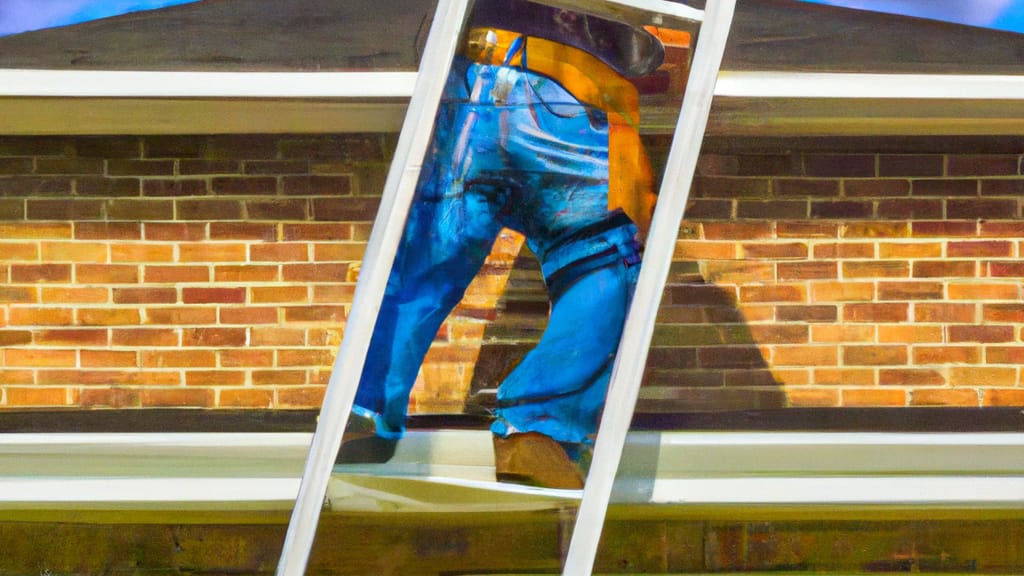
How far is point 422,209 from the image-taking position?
4.85 ft

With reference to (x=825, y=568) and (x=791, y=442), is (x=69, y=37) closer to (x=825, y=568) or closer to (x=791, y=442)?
(x=791, y=442)

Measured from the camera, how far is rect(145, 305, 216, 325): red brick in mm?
1813

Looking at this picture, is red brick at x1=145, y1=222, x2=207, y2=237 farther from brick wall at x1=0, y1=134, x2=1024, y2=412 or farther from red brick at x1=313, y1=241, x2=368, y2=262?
red brick at x1=313, y1=241, x2=368, y2=262

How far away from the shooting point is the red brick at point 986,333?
186 centimetres

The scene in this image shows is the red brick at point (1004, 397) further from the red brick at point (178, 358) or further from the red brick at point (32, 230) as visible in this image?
the red brick at point (32, 230)

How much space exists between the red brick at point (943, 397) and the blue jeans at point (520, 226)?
2.63ft

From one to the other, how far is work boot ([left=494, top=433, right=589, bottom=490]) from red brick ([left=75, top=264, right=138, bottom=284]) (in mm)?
868

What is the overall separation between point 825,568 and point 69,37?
1.85 meters

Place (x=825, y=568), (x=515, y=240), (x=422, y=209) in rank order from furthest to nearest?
(x=825, y=568), (x=515, y=240), (x=422, y=209)

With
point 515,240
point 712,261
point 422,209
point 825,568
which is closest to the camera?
point 422,209

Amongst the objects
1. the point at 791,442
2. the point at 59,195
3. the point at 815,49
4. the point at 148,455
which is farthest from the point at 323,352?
the point at 815,49

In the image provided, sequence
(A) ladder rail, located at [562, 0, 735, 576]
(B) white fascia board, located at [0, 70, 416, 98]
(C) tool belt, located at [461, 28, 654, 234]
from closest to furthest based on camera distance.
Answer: (A) ladder rail, located at [562, 0, 735, 576]
(C) tool belt, located at [461, 28, 654, 234]
(B) white fascia board, located at [0, 70, 416, 98]

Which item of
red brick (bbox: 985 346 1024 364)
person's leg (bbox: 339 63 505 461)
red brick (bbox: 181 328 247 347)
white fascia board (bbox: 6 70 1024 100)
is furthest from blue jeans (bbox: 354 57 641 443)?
red brick (bbox: 985 346 1024 364)

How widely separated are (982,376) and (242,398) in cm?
161
